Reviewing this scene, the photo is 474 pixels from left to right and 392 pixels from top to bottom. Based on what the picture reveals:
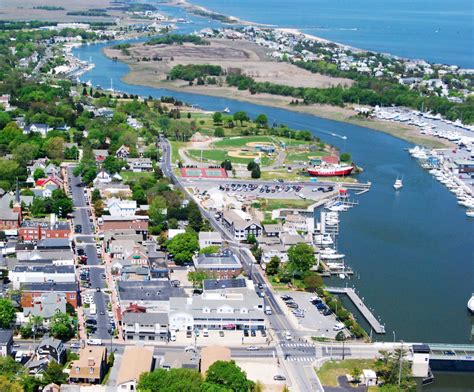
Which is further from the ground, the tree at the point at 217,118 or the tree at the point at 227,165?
the tree at the point at 217,118

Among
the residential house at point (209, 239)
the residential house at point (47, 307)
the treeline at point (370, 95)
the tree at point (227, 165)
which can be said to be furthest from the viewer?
the treeline at point (370, 95)

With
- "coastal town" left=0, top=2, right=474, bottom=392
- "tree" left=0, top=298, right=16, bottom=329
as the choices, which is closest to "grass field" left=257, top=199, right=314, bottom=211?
"coastal town" left=0, top=2, right=474, bottom=392

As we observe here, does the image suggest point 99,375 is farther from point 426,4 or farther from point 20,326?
point 426,4

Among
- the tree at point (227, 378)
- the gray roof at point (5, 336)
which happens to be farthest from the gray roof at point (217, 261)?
the tree at point (227, 378)

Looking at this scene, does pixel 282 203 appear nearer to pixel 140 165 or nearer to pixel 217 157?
pixel 140 165

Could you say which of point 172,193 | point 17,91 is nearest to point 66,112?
point 17,91

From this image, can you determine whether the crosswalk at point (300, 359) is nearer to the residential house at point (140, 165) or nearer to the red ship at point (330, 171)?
the red ship at point (330, 171)
